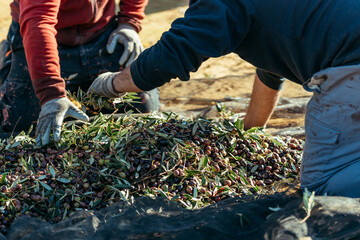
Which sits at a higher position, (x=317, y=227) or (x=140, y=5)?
(x=140, y=5)

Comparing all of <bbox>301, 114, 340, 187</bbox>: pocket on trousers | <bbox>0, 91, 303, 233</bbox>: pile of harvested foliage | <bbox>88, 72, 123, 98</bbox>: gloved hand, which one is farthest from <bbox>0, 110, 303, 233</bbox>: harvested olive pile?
<bbox>301, 114, 340, 187</bbox>: pocket on trousers

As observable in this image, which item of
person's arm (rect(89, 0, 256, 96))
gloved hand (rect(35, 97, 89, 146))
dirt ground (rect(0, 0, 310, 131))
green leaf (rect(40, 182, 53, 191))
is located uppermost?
person's arm (rect(89, 0, 256, 96))

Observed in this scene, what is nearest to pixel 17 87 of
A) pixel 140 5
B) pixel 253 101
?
pixel 140 5

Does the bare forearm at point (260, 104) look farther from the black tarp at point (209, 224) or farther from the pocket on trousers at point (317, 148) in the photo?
the black tarp at point (209, 224)

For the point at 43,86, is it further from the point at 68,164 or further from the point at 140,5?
the point at 140,5

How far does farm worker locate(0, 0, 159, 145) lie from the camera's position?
235cm

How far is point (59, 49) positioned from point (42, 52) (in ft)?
1.96

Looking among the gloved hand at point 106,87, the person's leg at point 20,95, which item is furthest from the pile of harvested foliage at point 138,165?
the person's leg at point 20,95

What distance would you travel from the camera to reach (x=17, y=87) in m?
2.89

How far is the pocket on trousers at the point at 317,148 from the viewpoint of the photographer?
1.71m

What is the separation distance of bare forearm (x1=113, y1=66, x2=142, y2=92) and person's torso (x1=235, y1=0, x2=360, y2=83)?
24.2 inches

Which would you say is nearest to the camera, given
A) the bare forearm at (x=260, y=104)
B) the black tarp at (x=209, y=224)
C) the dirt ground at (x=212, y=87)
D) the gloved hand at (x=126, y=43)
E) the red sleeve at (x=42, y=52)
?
the black tarp at (x=209, y=224)

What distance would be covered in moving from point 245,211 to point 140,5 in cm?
216

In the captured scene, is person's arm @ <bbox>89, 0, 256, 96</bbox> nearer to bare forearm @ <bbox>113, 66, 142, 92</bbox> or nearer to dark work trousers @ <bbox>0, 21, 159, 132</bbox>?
bare forearm @ <bbox>113, 66, 142, 92</bbox>
